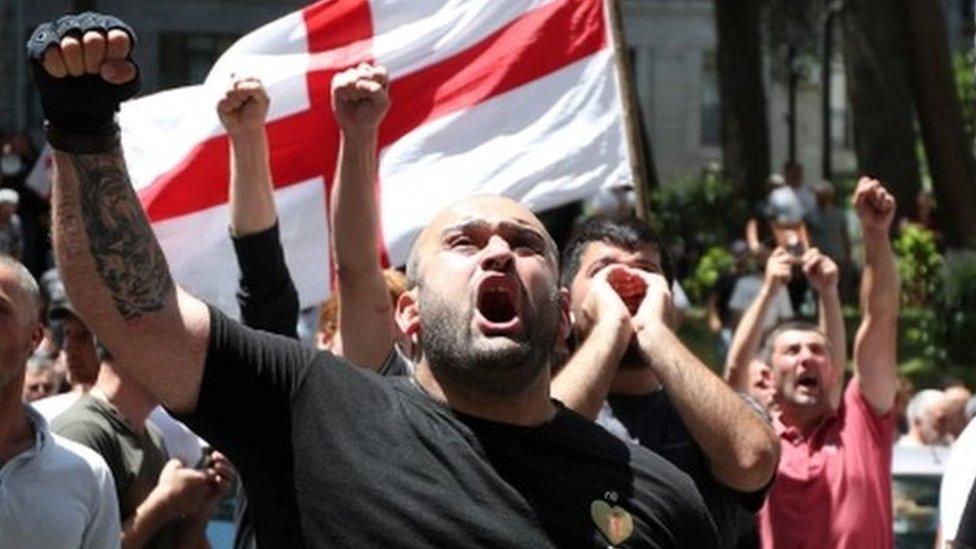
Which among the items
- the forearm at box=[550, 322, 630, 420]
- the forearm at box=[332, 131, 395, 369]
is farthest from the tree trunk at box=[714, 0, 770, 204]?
the forearm at box=[550, 322, 630, 420]

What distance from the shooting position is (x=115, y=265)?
4.57 m

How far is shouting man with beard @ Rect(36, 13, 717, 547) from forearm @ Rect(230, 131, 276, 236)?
1315 mm

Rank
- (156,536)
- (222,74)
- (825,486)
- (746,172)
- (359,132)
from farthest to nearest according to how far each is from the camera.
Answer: (746,172)
(222,74)
(825,486)
(156,536)
(359,132)

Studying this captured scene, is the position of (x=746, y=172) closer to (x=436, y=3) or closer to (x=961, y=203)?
(x=961, y=203)

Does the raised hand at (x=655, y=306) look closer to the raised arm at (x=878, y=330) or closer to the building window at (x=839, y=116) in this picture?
the raised arm at (x=878, y=330)

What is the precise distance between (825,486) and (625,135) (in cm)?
167

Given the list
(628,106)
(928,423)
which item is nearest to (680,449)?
(628,106)

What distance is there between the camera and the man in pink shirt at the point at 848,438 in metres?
7.57

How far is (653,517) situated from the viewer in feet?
15.4

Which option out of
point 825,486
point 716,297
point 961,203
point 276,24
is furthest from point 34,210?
point 825,486

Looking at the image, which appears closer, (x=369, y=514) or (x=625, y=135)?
(x=369, y=514)

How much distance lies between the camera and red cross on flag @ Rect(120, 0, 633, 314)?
8477 mm

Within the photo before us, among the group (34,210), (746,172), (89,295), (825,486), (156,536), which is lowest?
(746,172)

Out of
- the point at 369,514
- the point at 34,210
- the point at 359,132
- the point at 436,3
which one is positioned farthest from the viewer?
the point at 34,210
